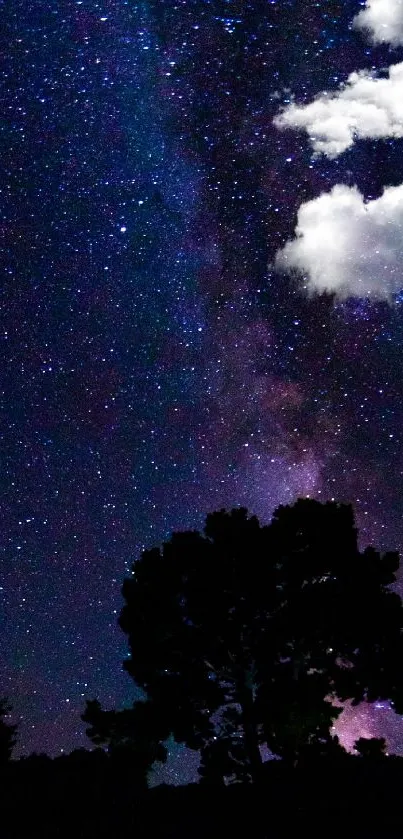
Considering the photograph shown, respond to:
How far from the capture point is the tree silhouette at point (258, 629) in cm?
1991

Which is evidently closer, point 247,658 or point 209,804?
point 209,804

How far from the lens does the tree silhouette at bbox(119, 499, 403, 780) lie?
19.9 metres

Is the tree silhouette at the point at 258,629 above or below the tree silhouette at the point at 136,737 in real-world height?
above

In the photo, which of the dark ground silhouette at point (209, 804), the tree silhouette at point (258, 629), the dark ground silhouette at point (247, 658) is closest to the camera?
the dark ground silhouette at point (209, 804)

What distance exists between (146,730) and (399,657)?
8.08 metres

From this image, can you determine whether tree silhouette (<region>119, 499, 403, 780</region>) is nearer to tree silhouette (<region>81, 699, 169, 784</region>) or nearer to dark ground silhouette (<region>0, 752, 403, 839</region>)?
tree silhouette (<region>81, 699, 169, 784</region>)

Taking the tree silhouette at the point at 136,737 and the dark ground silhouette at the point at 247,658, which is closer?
the dark ground silhouette at the point at 247,658

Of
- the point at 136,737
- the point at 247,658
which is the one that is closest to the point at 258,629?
the point at 247,658

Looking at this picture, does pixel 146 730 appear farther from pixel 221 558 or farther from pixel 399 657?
pixel 399 657

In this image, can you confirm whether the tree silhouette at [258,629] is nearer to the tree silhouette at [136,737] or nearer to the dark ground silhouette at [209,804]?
the tree silhouette at [136,737]

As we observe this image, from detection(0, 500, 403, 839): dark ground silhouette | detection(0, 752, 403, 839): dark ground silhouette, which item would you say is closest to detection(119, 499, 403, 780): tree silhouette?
detection(0, 500, 403, 839): dark ground silhouette

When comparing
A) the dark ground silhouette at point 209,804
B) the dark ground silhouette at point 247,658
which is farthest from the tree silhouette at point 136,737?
the dark ground silhouette at point 209,804

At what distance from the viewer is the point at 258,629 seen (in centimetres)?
2083

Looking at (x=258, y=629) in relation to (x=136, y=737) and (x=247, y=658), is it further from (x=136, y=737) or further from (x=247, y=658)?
(x=136, y=737)
